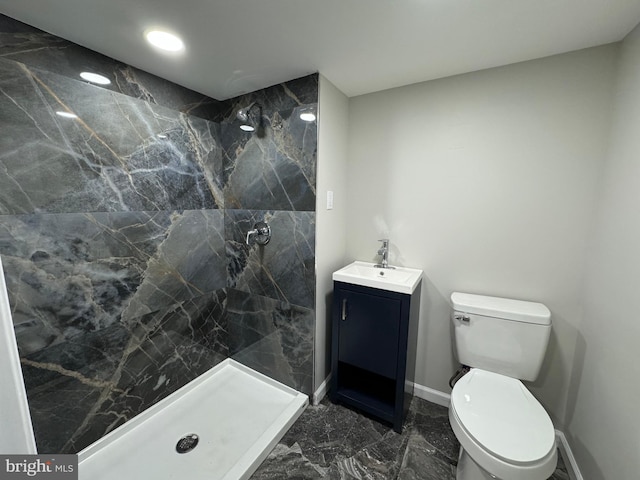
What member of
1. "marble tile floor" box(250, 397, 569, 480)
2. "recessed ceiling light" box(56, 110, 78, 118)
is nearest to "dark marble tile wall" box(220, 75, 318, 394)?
"marble tile floor" box(250, 397, 569, 480)

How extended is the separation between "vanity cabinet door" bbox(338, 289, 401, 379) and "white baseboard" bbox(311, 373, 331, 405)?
1.13ft

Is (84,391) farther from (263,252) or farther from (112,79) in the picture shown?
(112,79)

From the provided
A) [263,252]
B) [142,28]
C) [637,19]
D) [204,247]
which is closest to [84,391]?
[204,247]

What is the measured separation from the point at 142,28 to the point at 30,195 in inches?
37.3

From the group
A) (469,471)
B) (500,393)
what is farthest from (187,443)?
(500,393)

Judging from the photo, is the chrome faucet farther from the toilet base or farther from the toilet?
the toilet base

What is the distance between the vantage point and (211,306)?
82.6 inches

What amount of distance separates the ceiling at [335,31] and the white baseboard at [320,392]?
217cm

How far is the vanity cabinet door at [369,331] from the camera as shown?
1.55m

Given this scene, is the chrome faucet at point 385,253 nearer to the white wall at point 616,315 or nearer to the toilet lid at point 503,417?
the toilet lid at point 503,417

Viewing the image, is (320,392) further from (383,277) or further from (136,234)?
(136,234)

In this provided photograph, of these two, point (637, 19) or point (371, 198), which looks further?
point (371, 198)

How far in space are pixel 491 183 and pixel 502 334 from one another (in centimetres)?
89

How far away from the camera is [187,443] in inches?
61.1
